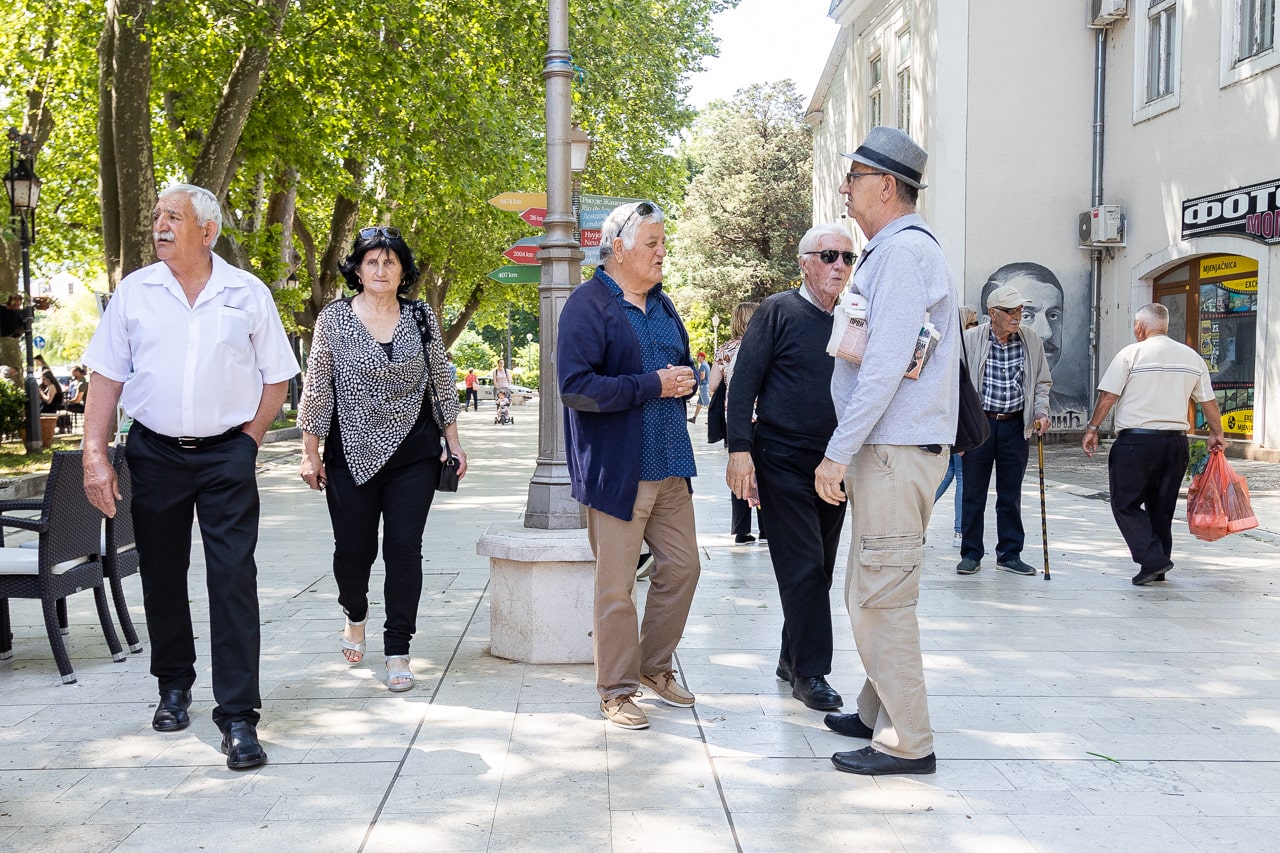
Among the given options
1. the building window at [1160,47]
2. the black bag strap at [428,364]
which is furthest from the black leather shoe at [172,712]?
the building window at [1160,47]

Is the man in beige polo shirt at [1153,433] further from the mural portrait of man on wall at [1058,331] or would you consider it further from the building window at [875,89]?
the building window at [875,89]

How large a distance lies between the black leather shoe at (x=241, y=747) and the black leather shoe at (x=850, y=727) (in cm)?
208

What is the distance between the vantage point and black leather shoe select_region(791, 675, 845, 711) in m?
4.74

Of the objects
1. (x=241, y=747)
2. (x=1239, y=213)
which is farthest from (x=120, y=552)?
(x=1239, y=213)

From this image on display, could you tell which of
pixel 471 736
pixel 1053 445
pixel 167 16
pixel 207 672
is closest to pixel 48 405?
pixel 167 16

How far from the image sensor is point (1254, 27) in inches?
605

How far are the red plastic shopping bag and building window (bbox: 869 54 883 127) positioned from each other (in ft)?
58.7

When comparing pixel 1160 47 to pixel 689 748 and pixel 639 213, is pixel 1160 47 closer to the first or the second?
pixel 639 213

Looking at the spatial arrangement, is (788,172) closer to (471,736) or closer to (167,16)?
(167,16)

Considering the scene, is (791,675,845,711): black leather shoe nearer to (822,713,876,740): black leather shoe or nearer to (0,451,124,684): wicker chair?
(822,713,876,740): black leather shoe

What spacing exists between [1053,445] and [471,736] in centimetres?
1672

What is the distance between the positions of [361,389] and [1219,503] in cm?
565

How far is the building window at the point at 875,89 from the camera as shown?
24500mm

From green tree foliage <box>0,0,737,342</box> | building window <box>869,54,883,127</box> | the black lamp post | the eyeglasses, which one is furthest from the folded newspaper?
building window <box>869,54,883,127</box>
